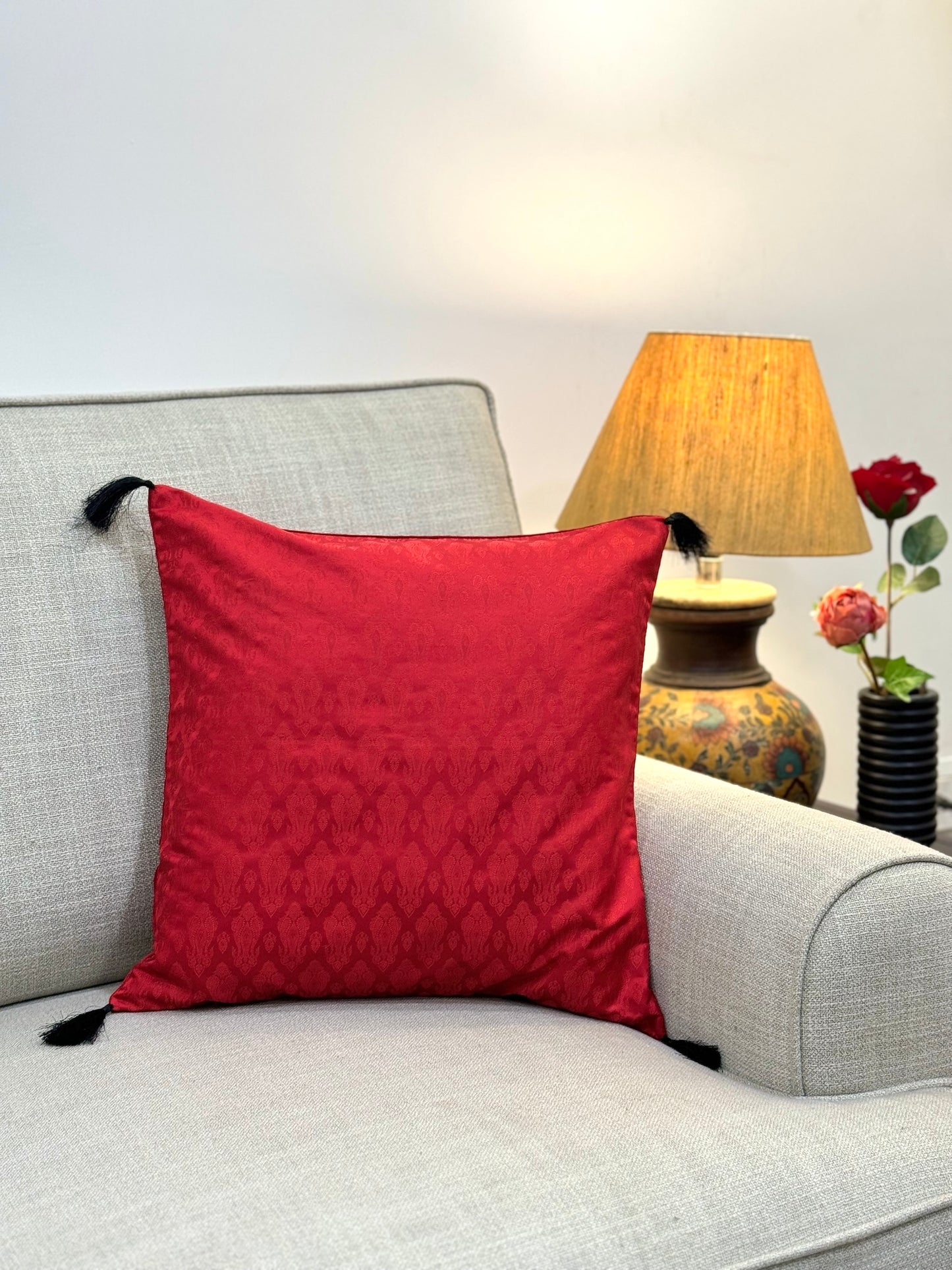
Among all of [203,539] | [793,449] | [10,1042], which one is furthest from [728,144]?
[10,1042]

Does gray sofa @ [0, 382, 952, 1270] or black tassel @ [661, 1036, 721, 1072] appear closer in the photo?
gray sofa @ [0, 382, 952, 1270]

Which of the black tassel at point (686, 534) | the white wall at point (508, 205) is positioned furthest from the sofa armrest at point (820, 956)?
the white wall at point (508, 205)

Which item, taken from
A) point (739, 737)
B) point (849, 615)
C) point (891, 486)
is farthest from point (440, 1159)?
point (891, 486)

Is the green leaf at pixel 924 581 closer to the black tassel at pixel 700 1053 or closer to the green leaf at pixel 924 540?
the green leaf at pixel 924 540

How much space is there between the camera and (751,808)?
42.0 inches

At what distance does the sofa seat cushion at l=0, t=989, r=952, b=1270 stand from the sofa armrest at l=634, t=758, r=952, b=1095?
3 centimetres

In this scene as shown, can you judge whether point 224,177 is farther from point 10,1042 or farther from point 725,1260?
point 725,1260

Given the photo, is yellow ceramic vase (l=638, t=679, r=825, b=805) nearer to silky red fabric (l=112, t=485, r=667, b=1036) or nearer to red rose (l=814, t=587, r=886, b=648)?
red rose (l=814, t=587, r=886, b=648)

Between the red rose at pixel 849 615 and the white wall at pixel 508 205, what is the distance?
475mm

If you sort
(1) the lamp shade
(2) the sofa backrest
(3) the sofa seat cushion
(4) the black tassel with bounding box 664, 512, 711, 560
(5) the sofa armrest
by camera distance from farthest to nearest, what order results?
(1) the lamp shade → (4) the black tassel with bounding box 664, 512, 711, 560 → (2) the sofa backrest → (5) the sofa armrest → (3) the sofa seat cushion

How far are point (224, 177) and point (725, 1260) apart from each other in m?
1.31

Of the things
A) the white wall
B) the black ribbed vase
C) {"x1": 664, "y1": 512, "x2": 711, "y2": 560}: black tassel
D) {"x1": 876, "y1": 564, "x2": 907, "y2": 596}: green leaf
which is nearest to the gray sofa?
{"x1": 664, "y1": 512, "x2": 711, "y2": 560}: black tassel

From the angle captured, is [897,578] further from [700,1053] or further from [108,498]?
[108,498]

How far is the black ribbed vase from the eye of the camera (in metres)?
1.56
